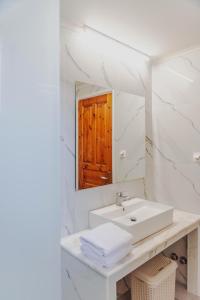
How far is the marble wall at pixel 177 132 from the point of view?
6.68 ft

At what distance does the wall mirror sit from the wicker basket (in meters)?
0.75

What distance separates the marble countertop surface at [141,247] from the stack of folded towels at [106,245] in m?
0.03

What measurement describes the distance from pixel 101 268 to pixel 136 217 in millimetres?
687

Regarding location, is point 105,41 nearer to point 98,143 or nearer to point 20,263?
point 98,143

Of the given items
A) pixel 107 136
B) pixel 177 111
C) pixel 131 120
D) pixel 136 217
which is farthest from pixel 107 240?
pixel 177 111

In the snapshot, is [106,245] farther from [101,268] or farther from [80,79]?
[80,79]

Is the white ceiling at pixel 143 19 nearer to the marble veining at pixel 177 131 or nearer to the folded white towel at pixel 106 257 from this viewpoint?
the marble veining at pixel 177 131

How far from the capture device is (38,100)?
1163mm

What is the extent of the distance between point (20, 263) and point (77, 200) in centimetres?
63

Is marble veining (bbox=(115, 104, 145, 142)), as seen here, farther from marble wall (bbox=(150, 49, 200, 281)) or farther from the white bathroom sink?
the white bathroom sink

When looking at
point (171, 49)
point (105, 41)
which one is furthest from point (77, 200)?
point (171, 49)

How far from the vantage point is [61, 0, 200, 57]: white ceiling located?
1425 mm

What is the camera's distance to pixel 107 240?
130cm

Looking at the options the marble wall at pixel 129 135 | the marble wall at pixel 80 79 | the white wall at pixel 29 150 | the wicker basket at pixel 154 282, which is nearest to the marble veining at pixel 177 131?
the marble wall at pixel 129 135
